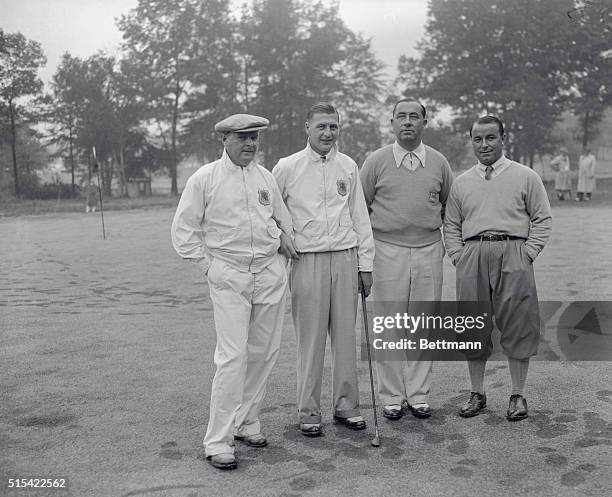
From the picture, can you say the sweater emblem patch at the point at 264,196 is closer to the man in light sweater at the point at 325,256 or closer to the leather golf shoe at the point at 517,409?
the man in light sweater at the point at 325,256

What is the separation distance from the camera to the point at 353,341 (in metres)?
4.71

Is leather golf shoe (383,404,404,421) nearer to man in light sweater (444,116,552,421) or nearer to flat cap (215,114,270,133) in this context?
man in light sweater (444,116,552,421)

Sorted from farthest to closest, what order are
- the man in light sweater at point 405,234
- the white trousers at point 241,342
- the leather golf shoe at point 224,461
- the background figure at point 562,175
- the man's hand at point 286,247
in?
1. the background figure at point 562,175
2. the man in light sweater at point 405,234
3. the man's hand at point 286,247
4. the white trousers at point 241,342
5. the leather golf shoe at point 224,461

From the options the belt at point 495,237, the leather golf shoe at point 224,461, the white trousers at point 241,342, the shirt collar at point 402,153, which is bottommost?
the leather golf shoe at point 224,461

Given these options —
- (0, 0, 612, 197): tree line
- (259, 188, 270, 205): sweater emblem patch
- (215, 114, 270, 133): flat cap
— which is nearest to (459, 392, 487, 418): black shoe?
(259, 188, 270, 205): sweater emblem patch

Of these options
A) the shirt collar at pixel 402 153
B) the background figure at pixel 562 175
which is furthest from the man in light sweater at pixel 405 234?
the background figure at pixel 562 175

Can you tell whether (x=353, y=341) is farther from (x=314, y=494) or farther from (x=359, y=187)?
(x=314, y=494)

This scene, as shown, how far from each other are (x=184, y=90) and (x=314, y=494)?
4794cm

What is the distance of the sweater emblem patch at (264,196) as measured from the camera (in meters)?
4.29

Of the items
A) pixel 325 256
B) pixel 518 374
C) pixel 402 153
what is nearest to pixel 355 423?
pixel 325 256

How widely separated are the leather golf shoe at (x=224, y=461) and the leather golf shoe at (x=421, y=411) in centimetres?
138

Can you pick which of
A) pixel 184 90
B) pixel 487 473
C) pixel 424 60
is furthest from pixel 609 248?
pixel 184 90

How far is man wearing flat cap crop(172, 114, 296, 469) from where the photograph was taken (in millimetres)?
4129

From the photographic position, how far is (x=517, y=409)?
465cm
